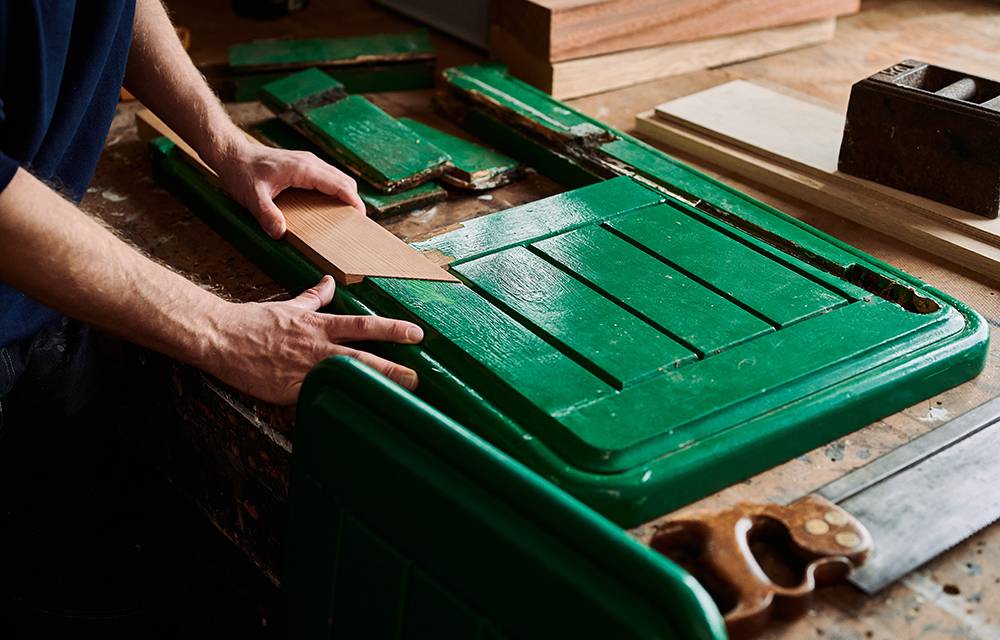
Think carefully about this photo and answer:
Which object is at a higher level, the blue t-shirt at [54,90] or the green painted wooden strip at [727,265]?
the blue t-shirt at [54,90]

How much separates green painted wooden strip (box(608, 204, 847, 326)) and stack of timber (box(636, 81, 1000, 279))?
0.35 meters

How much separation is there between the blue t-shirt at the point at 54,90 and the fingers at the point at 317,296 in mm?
381

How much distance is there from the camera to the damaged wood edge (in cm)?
161

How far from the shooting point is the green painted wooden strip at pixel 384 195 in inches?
73.3

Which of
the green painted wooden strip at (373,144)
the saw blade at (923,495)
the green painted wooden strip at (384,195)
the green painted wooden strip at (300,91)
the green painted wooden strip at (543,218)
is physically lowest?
the saw blade at (923,495)

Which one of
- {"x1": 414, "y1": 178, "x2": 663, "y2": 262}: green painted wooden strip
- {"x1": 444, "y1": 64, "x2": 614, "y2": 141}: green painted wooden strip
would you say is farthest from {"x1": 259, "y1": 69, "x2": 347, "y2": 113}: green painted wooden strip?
{"x1": 414, "y1": 178, "x2": 663, "y2": 262}: green painted wooden strip

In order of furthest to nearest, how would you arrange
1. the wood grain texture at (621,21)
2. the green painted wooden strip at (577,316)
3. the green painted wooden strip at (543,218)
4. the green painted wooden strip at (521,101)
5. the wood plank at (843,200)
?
the wood grain texture at (621,21), the green painted wooden strip at (521,101), the wood plank at (843,200), the green painted wooden strip at (543,218), the green painted wooden strip at (577,316)

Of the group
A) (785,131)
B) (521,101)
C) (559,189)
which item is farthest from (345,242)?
(785,131)

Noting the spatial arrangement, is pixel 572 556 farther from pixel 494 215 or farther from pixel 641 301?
pixel 494 215

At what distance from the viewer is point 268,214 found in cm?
174

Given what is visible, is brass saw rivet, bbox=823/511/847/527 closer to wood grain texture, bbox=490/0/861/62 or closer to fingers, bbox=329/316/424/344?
fingers, bbox=329/316/424/344

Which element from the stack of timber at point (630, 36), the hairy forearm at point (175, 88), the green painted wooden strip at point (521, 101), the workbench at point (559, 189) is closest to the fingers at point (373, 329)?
the workbench at point (559, 189)

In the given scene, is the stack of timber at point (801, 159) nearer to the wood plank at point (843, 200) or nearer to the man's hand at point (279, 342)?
the wood plank at point (843, 200)

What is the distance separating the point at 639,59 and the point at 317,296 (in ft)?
3.89
